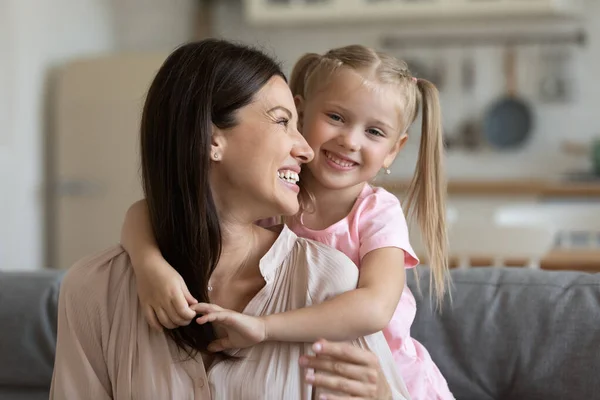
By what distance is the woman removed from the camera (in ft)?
4.92

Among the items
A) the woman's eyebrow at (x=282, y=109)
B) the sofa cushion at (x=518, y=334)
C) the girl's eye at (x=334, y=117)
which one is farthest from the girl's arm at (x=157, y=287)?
the sofa cushion at (x=518, y=334)

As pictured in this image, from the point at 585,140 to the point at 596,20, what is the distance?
72 centimetres

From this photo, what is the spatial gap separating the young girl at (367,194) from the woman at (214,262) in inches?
1.7

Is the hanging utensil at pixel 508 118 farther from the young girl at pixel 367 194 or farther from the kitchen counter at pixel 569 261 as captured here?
the young girl at pixel 367 194

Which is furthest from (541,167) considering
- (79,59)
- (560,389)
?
(560,389)

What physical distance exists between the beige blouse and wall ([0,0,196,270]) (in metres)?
3.31

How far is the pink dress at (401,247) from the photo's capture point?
171 cm

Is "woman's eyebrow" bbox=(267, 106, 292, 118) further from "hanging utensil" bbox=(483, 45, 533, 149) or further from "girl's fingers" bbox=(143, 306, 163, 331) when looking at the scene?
"hanging utensil" bbox=(483, 45, 533, 149)

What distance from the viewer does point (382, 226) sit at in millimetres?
1699

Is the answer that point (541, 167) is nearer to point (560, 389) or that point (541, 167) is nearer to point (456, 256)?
point (456, 256)

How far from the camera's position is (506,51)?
18.0 ft

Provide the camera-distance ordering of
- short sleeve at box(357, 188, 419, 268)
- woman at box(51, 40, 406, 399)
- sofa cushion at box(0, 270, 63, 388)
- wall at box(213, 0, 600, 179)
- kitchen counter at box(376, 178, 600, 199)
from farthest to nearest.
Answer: wall at box(213, 0, 600, 179)
kitchen counter at box(376, 178, 600, 199)
sofa cushion at box(0, 270, 63, 388)
short sleeve at box(357, 188, 419, 268)
woman at box(51, 40, 406, 399)

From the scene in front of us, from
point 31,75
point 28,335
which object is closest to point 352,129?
point 28,335

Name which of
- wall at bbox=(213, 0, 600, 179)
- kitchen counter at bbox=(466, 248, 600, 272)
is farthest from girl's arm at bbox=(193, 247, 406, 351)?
wall at bbox=(213, 0, 600, 179)
